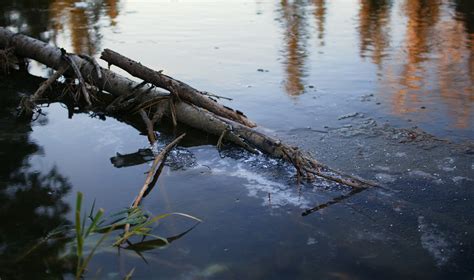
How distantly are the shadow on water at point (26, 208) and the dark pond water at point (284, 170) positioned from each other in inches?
0.7

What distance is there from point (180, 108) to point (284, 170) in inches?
92.1

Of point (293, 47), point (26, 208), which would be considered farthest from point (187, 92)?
point (293, 47)

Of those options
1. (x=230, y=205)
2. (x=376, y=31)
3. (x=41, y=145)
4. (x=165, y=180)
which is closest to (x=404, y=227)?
(x=230, y=205)

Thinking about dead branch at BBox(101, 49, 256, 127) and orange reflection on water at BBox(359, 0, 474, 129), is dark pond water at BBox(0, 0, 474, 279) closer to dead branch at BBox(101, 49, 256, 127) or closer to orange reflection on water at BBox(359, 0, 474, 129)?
orange reflection on water at BBox(359, 0, 474, 129)

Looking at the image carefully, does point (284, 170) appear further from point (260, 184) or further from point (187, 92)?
point (187, 92)

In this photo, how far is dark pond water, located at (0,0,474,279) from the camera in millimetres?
4672

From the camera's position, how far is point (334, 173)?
20.5 feet

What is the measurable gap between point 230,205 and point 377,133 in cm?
288

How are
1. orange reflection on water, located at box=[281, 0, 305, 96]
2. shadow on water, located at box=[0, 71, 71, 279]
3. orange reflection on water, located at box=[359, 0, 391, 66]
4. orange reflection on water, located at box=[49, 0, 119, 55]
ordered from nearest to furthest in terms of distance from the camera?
shadow on water, located at box=[0, 71, 71, 279]
orange reflection on water, located at box=[281, 0, 305, 96]
orange reflection on water, located at box=[359, 0, 391, 66]
orange reflection on water, located at box=[49, 0, 119, 55]

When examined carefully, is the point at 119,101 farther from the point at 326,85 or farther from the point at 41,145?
the point at 326,85

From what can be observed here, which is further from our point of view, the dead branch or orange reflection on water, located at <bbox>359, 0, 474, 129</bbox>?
orange reflection on water, located at <bbox>359, 0, 474, 129</bbox>

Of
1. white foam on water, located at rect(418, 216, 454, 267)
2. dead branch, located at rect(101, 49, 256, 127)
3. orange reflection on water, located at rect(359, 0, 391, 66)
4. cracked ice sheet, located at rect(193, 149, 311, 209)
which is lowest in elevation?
orange reflection on water, located at rect(359, 0, 391, 66)

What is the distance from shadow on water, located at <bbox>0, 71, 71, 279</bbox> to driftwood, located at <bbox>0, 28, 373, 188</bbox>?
157 cm

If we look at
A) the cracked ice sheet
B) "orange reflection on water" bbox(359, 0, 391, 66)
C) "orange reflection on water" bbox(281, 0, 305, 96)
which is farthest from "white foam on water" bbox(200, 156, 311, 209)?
"orange reflection on water" bbox(359, 0, 391, 66)
